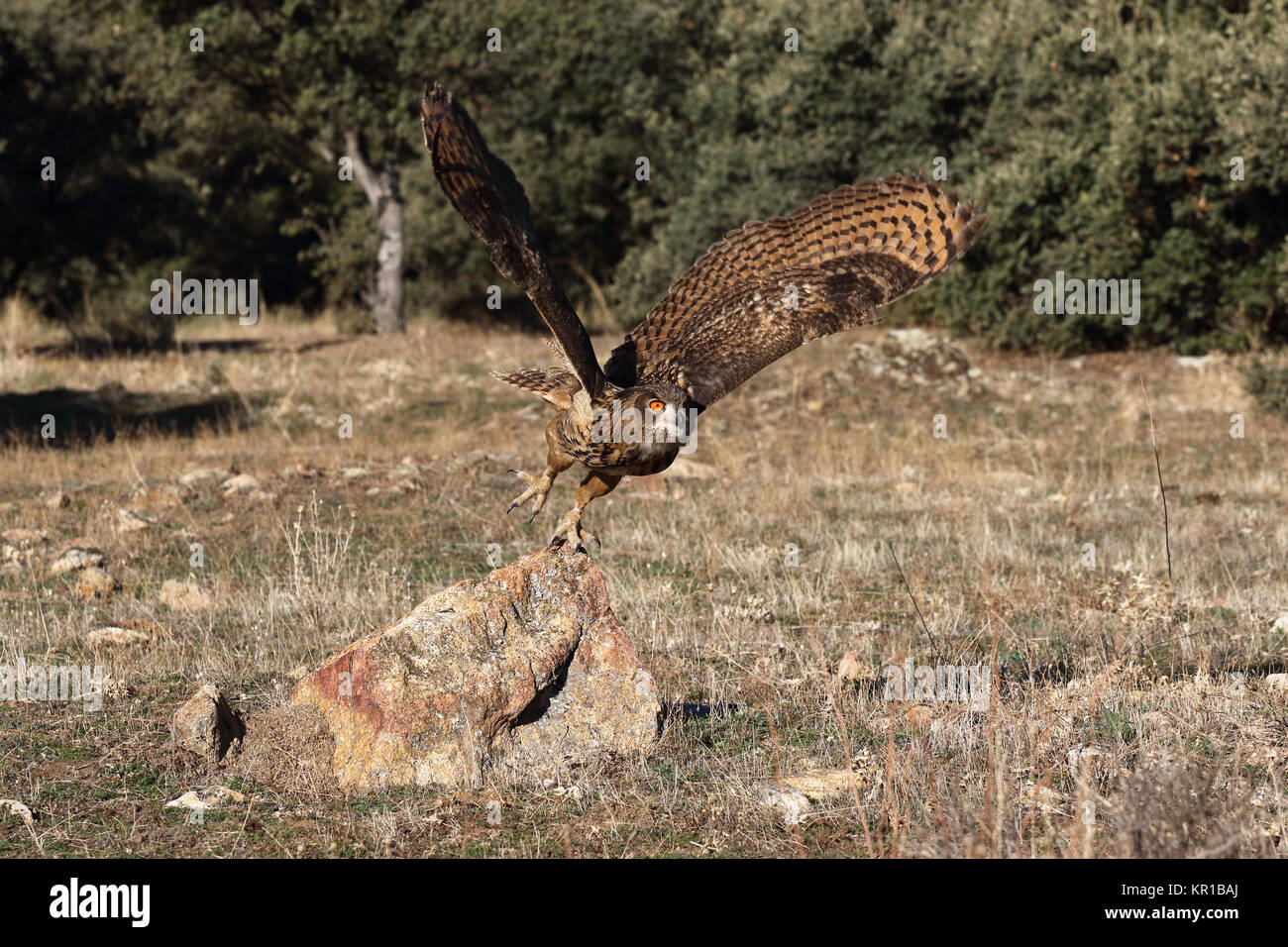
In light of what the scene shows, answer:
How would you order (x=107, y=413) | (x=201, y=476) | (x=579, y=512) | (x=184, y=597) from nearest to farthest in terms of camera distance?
(x=579, y=512)
(x=184, y=597)
(x=201, y=476)
(x=107, y=413)

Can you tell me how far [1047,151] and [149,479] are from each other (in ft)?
52.5

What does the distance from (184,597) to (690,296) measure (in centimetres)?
424

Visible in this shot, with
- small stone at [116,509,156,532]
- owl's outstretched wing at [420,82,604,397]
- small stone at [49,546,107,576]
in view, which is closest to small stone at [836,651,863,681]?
owl's outstretched wing at [420,82,604,397]

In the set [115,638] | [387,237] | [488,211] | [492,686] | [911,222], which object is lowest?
[492,686]

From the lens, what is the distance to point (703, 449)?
53.1 feet

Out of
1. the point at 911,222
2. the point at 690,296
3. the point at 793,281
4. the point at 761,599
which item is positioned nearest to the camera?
the point at 911,222

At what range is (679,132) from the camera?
28672 millimetres

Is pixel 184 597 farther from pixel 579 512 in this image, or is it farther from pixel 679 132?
pixel 679 132

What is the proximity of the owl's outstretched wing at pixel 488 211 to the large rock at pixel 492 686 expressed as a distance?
120 centimetres

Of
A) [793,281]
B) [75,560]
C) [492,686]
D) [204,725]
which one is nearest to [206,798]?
[204,725]

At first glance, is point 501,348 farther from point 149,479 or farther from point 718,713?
point 718,713

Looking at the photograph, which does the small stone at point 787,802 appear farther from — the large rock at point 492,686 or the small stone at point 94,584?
the small stone at point 94,584

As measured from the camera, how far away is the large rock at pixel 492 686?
5.78 meters

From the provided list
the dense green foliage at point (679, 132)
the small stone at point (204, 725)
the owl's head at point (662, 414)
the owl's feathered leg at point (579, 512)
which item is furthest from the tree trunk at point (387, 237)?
the owl's head at point (662, 414)
